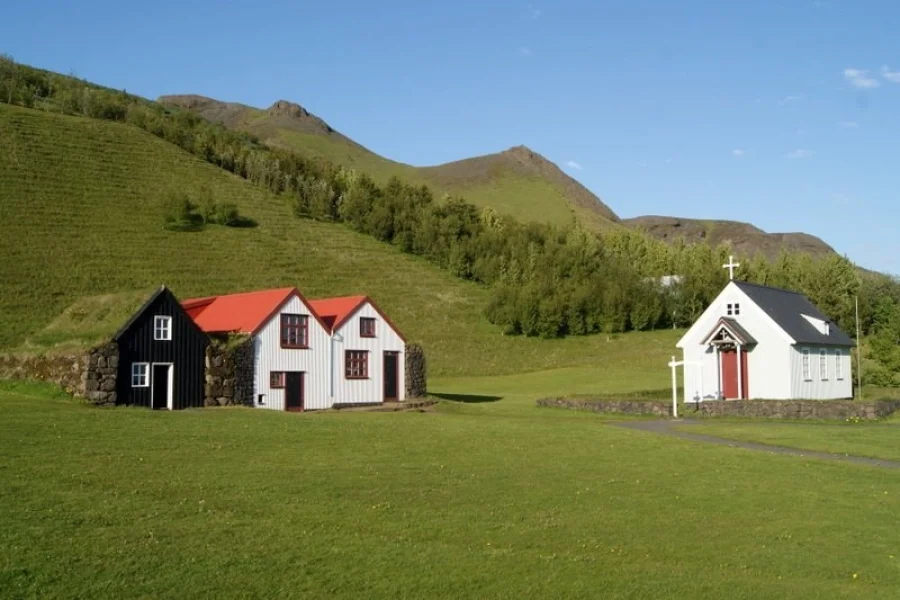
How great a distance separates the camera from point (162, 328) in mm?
38781

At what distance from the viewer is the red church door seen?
45188 millimetres

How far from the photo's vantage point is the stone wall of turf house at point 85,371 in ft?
117

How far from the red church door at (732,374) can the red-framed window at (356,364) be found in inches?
713

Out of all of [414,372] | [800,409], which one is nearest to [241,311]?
[414,372]

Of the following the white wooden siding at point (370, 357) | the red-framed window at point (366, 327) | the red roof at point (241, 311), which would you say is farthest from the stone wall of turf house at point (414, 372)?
the red roof at point (241, 311)

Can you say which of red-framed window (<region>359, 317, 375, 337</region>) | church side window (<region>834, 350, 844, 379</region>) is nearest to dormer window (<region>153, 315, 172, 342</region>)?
red-framed window (<region>359, 317, 375, 337</region>)

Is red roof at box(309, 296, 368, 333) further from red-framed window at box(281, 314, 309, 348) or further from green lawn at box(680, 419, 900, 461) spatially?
green lawn at box(680, 419, 900, 461)

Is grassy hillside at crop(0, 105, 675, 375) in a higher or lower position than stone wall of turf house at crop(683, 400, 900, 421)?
higher

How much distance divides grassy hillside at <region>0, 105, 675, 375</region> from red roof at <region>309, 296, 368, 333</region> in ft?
88.5

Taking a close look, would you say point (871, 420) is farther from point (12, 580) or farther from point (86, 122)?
point (86, 122)

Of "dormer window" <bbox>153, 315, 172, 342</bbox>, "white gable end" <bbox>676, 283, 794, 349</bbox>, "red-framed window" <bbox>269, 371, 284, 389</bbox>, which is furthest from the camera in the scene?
"white gable end" <bbox>676, 283, 794, 349</bbox>

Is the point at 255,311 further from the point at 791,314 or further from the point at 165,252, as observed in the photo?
the point at 165,252

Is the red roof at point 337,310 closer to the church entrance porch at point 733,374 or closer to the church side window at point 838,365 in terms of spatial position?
the church entrance porch at point 733,374

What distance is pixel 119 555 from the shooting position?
11.3 metres
